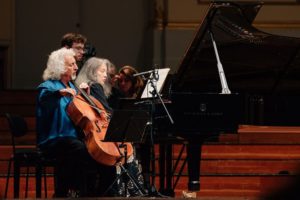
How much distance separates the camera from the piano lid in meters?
5.21

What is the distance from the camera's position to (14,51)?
945 cm

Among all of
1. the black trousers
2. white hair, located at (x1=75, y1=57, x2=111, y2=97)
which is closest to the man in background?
white hair, located at (x1=75, y1=57, x2=111, y2=97)

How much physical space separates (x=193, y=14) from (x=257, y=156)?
2.91 metres

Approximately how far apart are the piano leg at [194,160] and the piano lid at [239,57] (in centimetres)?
60

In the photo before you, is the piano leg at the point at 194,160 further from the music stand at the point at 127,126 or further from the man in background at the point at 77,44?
the man in background at the point at 77,44

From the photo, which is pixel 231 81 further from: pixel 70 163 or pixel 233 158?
pixel 70 163

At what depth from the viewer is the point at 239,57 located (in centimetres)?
583

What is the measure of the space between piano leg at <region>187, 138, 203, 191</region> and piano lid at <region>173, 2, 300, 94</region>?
60 cm

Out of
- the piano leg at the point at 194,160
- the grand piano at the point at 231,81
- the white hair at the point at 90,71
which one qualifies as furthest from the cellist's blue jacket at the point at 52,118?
the piano leg at the point at 194,160

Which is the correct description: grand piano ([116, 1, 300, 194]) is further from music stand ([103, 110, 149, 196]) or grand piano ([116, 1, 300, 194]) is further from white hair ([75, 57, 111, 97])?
white hair ([75, 57, 111, 97])

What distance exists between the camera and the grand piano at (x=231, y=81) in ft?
16.0

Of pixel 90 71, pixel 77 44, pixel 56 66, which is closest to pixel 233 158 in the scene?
pixel 90 71

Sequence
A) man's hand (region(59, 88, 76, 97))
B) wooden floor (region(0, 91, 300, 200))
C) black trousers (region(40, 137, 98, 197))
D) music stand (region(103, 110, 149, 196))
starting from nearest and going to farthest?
music stand (region(103, 110, 149, 196)) → man's hand (region(59, 88, 76, 97)) → black trousers (region(40, 137, 98, 197)) → wooden floor (region(0, 91, 300, 200))

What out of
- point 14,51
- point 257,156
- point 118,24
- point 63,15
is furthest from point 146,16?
point 257,156
